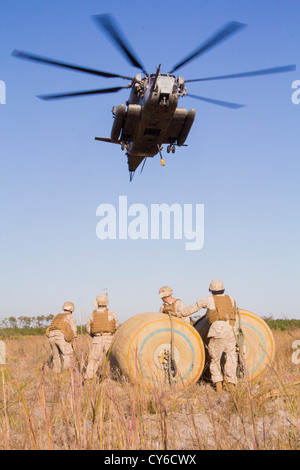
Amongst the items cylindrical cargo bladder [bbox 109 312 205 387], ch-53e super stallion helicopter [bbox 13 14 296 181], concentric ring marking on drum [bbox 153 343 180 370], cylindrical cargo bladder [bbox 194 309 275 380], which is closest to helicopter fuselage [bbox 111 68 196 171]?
ch-53e super stallion helicopter [bbox 13 14 296 181]

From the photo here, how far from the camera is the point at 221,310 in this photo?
753 cm

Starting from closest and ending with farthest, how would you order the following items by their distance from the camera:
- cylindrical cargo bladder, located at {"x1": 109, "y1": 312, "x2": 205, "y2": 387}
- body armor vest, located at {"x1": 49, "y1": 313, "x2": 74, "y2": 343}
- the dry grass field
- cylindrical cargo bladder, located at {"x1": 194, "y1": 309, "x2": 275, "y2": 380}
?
the dry grass field < cylindrical cargo bladder, located at {"x1": 109, "y1": 312, "x2": 205, "y2": 387} < cylindrical cargo bladder, located at {"x1": 194, "y1": 309, "x2": 275, "y2": 380} < body armor vest, located at {"x1": 49, "y1": 313, "x2": 74, "y2": 343}

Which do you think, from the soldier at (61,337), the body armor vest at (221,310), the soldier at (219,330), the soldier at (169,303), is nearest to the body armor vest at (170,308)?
the soldier at (169,303)

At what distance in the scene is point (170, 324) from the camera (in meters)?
6.98

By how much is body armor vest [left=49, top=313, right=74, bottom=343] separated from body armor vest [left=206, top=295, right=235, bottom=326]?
416 centimetres

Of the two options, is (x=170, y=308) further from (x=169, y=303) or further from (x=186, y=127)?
(x=186, y=127)

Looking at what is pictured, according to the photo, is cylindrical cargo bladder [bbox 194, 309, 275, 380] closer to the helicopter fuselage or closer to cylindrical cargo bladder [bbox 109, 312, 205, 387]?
cylindrical cargo bladder [bbox 109, 312, 205, 387]

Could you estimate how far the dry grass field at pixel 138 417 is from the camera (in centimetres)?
307

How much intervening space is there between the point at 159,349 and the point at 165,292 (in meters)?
1.65

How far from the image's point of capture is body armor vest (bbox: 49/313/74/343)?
10.2 meters

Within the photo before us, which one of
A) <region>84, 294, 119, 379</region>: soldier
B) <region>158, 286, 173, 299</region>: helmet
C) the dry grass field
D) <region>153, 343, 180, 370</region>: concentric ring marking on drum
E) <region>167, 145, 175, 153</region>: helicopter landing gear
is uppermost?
<region>167, 145, 175, 153</region>: helicopter landing gear

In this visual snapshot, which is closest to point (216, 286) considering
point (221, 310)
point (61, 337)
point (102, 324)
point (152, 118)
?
point (221, 310)

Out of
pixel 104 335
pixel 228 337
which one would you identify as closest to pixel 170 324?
pixel 228 337
